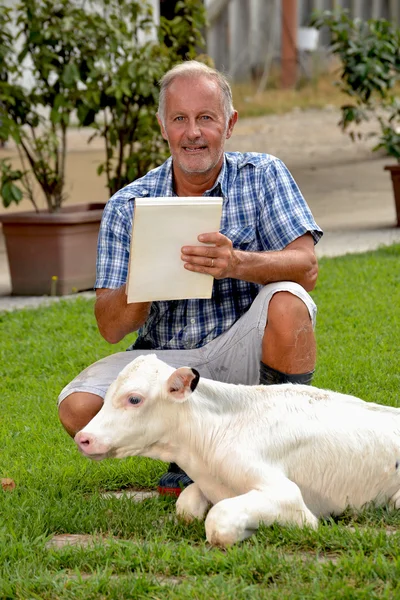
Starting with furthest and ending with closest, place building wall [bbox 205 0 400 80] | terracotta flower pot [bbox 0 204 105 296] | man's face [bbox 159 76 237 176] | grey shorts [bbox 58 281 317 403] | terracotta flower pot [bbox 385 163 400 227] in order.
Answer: building wall [bbox 205 0 400 80]
terracotta flower pot [bbox 385 163 400 227]
terracotta flower pot [bbox 0 204 105 296]
man's face [bbox 159 76 237 176]
grey shorts [bbox 58 281 317 403]

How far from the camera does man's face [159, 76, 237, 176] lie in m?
4.08

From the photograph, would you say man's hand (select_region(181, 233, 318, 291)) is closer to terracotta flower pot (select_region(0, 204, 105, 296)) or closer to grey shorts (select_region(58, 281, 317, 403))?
grey shorts (select_region(58, 281, 317, 403))

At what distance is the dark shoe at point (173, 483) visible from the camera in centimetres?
392

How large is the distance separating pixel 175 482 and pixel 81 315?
3527 millimetres

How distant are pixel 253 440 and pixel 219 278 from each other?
650mm

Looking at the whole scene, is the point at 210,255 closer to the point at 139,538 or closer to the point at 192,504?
the point at 192,504

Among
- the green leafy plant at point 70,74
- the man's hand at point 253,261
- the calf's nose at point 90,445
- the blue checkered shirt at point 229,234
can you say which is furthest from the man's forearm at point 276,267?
the green leafy plant at point 70,74

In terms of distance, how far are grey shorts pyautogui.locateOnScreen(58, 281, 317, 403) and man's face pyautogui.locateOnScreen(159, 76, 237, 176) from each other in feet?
1.89

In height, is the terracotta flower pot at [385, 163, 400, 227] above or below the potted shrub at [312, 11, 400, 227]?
below

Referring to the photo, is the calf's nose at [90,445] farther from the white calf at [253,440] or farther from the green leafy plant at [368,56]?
the green leafy plant at [368,56]

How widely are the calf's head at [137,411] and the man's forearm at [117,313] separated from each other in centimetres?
47

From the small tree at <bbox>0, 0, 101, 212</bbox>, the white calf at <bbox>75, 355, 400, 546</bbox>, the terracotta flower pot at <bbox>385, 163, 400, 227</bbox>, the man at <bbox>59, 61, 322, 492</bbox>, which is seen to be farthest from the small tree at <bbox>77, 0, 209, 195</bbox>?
the white calf at <bbox>75, 355, 400, 546</bbox>

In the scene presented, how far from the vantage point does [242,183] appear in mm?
4262

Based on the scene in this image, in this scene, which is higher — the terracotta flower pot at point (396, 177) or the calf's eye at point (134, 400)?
the terracotta flower pot at point (396, 177)
